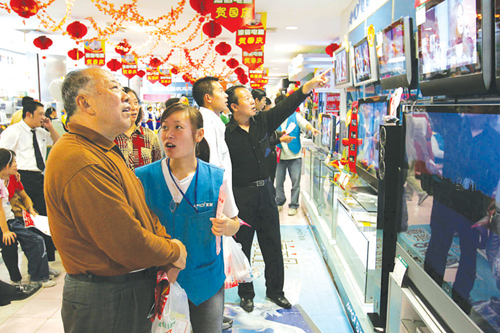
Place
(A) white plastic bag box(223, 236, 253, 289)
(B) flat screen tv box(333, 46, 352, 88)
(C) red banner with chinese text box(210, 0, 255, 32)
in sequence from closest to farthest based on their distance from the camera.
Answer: (A) white plastic bag box(223, 236, 253, 289), (C) red banner with chinese text box(210, 0, 255, 32), (B) flat screen tv box(333, 46, 352, 88)

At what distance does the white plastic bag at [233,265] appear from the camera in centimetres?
233

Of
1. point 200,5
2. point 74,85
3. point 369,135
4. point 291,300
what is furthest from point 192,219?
point 200,5

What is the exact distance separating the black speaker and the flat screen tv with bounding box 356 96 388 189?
1.02 m

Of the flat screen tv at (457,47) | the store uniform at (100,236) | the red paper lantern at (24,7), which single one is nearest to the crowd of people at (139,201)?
the store uniform at (100,236)

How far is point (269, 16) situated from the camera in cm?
726

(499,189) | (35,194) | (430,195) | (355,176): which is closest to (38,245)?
(35,194)

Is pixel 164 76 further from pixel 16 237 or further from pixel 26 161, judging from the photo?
pixel 16 237

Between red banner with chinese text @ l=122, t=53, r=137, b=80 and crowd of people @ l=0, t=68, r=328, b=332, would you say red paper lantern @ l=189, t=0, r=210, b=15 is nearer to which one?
crowd of people @ l=0, t=68, r=328, b=332

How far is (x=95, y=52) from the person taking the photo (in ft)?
30.2

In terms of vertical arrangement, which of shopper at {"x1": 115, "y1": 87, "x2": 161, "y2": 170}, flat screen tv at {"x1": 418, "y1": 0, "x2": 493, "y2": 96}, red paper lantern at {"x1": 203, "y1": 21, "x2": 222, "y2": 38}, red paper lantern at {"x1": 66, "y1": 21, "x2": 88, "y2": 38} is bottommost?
shopper at {"x1": 115, "y1": 87, "x2": 161, "y2": 170}

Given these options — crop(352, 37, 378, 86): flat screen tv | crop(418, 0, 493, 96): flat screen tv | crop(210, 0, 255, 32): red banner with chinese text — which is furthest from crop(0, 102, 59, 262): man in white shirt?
crop(418, 0, 493, 96): flat screen tv

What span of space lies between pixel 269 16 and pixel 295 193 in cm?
350

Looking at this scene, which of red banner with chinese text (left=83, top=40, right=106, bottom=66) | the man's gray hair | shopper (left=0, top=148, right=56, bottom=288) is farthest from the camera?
red banner with chinese text (left=83, top=40, right=106, bottom=66)

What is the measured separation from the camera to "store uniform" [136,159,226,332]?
170 cm
